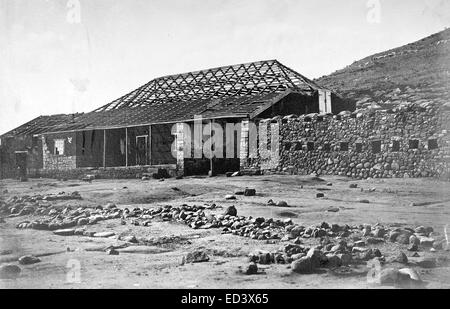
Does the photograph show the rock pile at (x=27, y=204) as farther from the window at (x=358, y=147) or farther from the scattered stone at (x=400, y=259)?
the scattered stone at (x=400, y=259)

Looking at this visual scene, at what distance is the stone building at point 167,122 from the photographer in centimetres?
2455

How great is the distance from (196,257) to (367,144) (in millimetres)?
10953

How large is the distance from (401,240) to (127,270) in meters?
5.13

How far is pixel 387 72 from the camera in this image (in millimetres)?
48531

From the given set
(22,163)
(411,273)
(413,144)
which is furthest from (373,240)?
(22,163)

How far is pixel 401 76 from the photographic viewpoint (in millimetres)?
45594

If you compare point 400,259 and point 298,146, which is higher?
point 298,146

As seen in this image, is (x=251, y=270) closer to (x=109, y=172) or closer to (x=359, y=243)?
(x=359, y=243)

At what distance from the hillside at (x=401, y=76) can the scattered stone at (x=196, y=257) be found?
90.5ft

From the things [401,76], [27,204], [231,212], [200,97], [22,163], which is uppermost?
[401,76]

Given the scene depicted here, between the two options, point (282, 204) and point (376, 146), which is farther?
point (376, 146)

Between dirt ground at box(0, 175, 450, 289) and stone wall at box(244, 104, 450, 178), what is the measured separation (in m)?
0.84

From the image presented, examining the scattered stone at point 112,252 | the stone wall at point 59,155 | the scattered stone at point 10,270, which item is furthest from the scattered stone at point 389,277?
the stone wall at point 59,155

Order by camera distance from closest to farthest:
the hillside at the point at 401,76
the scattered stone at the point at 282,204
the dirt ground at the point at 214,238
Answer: the dirt ground at the point at 214,238 < the scattered stone at the point at 282,204 < the hillside at the point at 401,76
